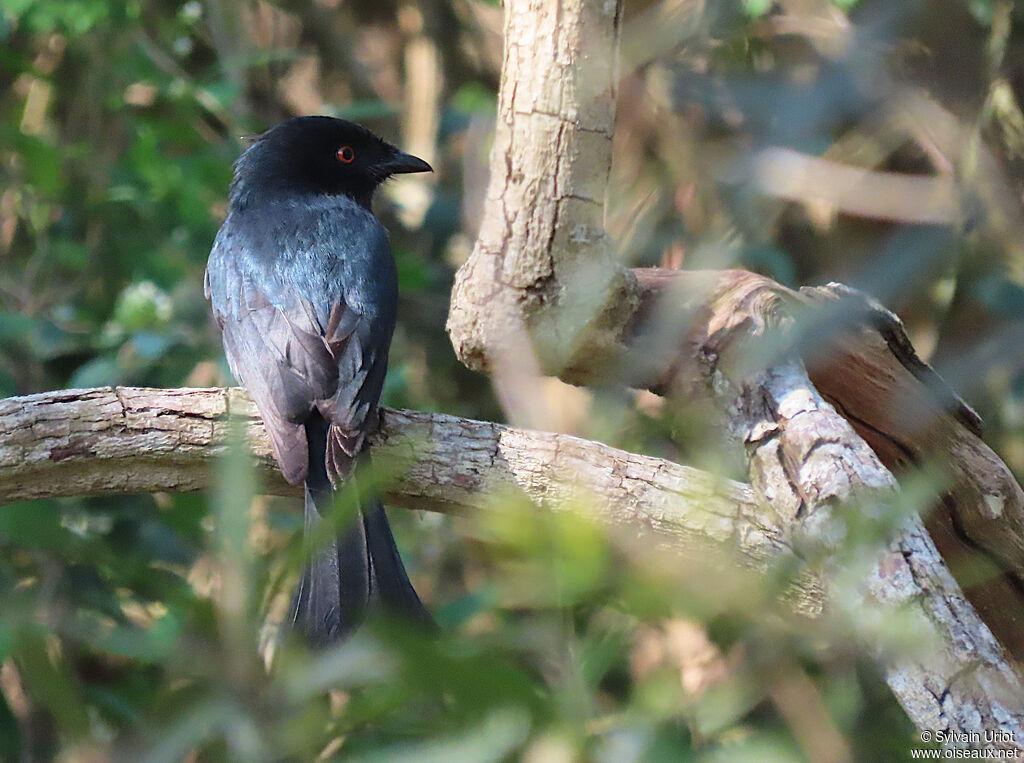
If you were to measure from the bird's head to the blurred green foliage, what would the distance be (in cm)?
27

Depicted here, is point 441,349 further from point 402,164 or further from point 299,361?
point 299,361

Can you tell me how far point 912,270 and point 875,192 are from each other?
0.91 meters

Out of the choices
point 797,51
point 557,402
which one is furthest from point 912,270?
point 557,402

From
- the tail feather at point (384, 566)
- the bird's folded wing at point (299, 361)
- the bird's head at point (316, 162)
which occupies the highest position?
the bird's head at point (316, 162)

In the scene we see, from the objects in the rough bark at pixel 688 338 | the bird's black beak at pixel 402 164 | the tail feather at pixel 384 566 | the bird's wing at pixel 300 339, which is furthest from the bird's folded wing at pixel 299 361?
the bird's black beak at pixel 402 164

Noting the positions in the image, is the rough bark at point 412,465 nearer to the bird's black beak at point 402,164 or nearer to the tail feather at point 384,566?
the tail feather at point 384,566

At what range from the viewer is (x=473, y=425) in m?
3.30

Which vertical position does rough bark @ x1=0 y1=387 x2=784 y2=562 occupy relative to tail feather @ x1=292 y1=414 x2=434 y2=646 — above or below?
above

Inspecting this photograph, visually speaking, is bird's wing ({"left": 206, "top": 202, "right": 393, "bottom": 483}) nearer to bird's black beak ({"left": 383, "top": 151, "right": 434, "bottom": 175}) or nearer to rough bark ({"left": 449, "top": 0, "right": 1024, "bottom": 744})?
rough bark ({"left": 449, "top": 0, "right": 1024, "bottom": 744})

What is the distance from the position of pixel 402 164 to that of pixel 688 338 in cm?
202

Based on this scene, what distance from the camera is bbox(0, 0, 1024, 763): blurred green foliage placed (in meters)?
1.24

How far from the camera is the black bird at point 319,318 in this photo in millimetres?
3270

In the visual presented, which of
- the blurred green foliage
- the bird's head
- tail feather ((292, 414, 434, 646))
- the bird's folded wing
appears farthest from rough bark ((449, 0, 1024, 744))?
the bird's head

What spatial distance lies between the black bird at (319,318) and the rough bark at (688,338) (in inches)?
18.7
